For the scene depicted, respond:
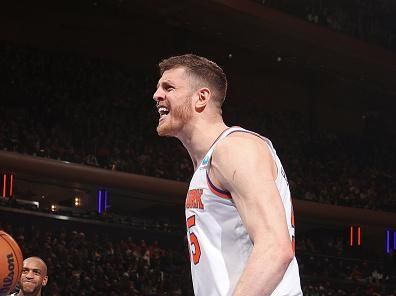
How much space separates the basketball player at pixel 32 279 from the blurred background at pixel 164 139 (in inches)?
271

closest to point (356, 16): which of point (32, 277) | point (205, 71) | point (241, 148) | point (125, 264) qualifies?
point (125, 264)

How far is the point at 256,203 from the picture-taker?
7.92ft

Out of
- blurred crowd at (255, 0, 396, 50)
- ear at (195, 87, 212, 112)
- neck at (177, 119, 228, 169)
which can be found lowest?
neck at (177, 119, 228, 169)

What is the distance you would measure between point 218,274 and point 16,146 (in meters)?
15.0

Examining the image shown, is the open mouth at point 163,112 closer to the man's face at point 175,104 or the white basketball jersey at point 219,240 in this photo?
the man's face at point 175,104

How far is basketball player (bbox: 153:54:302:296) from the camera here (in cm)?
234

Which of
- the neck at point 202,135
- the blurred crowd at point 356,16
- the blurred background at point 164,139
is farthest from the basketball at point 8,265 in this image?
the blurred crowd at point 356,16

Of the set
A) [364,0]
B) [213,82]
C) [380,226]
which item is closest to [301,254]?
[380,226]

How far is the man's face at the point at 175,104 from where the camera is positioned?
279 cm

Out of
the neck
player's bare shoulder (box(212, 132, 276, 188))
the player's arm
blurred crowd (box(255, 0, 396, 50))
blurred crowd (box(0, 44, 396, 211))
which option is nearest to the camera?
the player's arm

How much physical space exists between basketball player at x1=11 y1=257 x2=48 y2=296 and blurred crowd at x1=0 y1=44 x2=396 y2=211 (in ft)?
29.6

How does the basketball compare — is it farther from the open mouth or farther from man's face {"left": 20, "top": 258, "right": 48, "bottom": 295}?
the open mouth

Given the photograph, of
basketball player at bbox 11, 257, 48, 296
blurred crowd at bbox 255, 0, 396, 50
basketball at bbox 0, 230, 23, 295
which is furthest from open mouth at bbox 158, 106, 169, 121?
blurred crowd at bbox 255, 0, 396, 50

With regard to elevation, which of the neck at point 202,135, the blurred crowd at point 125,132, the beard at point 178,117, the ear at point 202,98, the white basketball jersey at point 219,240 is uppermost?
the blurred crowd at point 125,132
